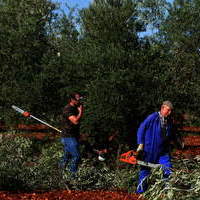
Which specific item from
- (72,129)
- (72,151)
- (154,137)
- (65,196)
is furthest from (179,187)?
(72,129)

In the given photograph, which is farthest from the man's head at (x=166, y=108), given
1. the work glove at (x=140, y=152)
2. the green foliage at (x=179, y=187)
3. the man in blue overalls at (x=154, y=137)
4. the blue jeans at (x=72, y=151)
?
the blue jeans at (x=72, y=151)

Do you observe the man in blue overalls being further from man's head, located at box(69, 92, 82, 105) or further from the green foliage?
the green foliage

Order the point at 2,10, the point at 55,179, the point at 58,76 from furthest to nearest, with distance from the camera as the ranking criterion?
1. the point at 2,10
2. the point at 58,76
3. the point at 55,179

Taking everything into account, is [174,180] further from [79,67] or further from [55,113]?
[55,113]

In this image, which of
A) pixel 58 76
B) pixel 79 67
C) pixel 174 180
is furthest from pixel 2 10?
pixel 174 180

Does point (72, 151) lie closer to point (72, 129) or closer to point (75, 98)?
point (72, 129)

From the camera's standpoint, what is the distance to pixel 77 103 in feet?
35.7

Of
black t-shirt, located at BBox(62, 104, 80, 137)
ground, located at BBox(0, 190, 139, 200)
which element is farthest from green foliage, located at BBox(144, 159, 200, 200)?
black t-shirt, located at BBox(62, 104, 80, 137)

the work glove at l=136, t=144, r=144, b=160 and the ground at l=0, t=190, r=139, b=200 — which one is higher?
the work glove at l=136, t=144, r=144, b=160

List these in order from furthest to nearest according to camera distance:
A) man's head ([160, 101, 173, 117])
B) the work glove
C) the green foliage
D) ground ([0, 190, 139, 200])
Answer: the work glove < man's head ([160, 101, 173, 117]) < ground ([0, 190, 139, 200]) < the green foliage

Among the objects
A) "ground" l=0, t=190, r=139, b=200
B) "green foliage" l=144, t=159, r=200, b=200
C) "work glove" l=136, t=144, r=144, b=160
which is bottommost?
"ground" l=0, t=190, r=139, b=200

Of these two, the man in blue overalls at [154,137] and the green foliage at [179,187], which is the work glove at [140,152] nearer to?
the man in blue overalls at [154,137]

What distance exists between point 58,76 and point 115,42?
8.03 ft

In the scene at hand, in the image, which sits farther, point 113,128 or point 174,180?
point 113,128
